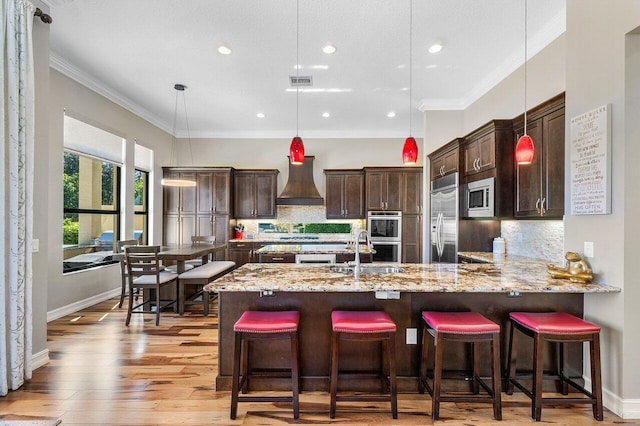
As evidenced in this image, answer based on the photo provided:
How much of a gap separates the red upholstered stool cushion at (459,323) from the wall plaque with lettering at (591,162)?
1.12 metres

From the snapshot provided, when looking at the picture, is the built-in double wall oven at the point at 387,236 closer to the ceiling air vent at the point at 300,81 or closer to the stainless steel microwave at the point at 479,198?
the stainless steel microwave at the point at 479,198

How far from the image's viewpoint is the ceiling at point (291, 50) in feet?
9.83

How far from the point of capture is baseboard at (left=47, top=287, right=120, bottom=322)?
13.0 feet

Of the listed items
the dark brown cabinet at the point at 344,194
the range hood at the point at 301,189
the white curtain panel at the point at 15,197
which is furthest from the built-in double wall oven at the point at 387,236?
the white curtain panel at the point at 15,197

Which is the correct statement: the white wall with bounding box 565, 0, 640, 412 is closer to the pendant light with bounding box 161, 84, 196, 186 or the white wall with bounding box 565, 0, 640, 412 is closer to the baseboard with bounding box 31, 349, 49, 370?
Answer: the baseboard with bounding box 31, 349, 49, 370

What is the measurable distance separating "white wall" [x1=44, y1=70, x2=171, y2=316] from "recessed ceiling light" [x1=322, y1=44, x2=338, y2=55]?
9.50 feet

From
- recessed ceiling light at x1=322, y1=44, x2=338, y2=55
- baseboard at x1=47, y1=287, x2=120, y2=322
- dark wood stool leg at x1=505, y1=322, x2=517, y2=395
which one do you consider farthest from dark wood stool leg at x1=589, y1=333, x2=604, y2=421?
baseboard at x1=47, y1=287, x2=120, y2=322

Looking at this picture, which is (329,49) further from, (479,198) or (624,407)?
(624,407)

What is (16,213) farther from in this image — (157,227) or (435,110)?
(435,110)

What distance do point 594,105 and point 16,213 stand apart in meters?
4.31

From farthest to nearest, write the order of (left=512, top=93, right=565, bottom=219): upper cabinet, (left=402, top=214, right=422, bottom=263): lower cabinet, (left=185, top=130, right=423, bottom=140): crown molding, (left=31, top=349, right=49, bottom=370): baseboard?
(left=185, top=130, right=423, bottom=140): crown molding
(left=402, top=214, right=422, bottom=263): lower cabinet
(left=512, top=93, right=565, bottom=219): upper cabinet
(left=31, top=349, right=49, bottom=370): baseboard

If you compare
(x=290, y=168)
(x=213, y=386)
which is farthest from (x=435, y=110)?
(x=213, y=386)

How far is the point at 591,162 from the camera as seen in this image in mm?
2268

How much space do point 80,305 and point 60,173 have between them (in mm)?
1814
